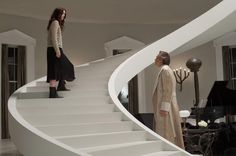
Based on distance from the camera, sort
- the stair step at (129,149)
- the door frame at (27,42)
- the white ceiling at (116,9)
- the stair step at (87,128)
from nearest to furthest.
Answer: the stair step at (129,149)
the stair step at (87,128)
the white ceiling at (116,9)
the door frame at (27,42)

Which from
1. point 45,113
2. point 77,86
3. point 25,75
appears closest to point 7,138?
point 25,75

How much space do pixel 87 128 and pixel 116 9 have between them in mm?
7937

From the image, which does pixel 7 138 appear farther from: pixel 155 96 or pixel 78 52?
pixel 155 96

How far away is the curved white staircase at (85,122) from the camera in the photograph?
16.6 ft

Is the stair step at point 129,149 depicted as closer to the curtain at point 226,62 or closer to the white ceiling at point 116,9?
the white ceiling at point 116,9

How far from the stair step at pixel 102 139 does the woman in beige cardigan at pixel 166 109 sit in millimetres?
418

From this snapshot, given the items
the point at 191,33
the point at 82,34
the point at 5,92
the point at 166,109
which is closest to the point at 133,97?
the point at 82,34

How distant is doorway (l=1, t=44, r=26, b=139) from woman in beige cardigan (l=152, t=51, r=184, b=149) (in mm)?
7388

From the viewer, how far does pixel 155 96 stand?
632 cm

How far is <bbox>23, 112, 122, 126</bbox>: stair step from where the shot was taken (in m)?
5.84

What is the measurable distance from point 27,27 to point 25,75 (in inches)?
64.0

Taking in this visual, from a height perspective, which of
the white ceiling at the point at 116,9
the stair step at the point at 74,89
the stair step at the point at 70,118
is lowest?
the stair step at the point at 70,118

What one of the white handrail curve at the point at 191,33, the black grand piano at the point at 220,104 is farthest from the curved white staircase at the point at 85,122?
the black grand piano at the point at 220,104

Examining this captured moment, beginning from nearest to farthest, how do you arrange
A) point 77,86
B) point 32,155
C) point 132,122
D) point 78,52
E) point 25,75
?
point 32,155
point 132,122
point 77,86
point 25,75
point 78,52
